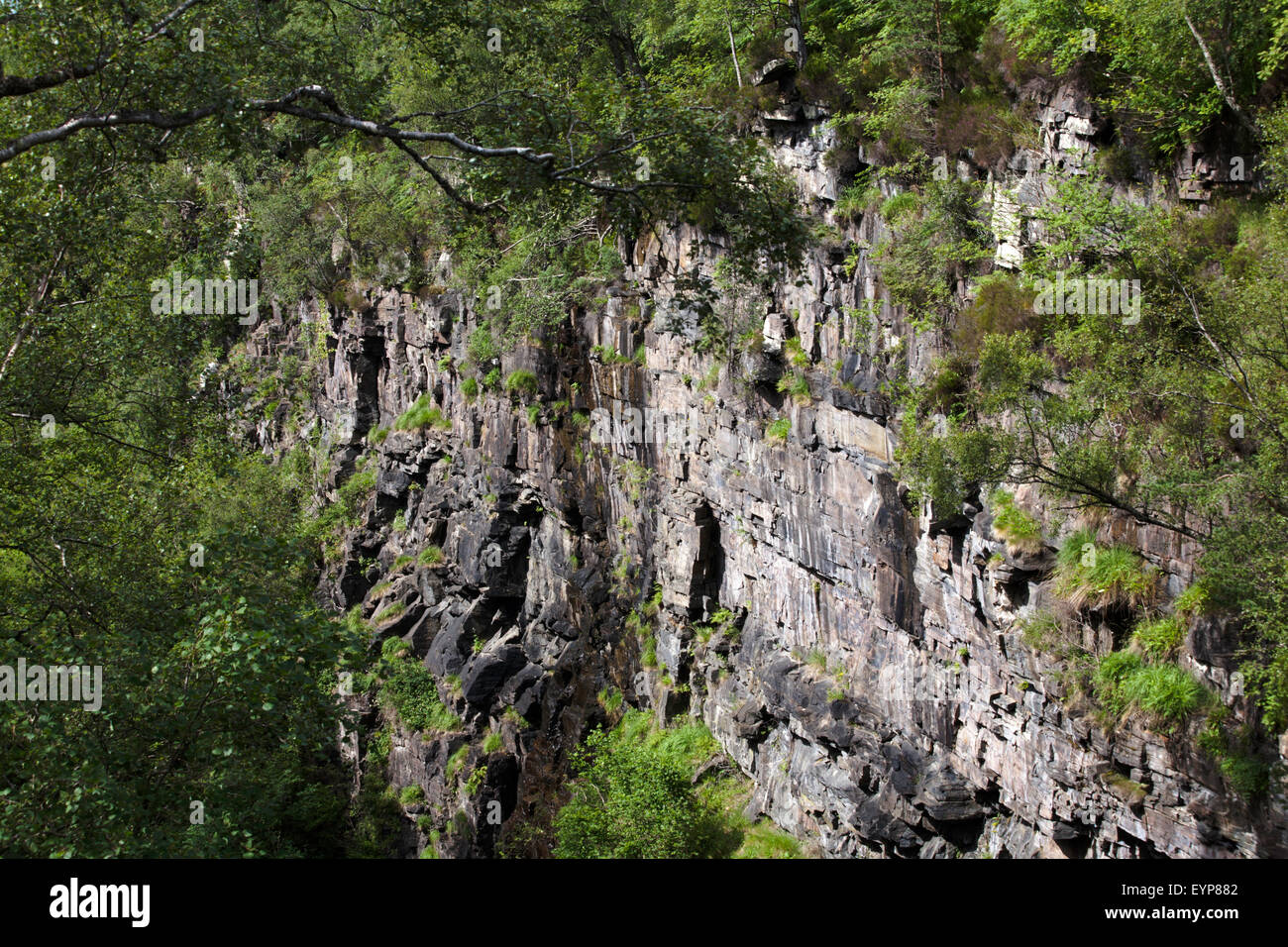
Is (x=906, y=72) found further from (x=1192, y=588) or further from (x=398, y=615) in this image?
(x=398, y=615)

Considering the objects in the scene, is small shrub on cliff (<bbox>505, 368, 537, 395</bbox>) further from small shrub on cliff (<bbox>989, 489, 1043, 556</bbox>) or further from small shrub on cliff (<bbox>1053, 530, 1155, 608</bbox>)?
small shrub on cliff (<bbox>1053, 530, 1155, 608</bbox>)

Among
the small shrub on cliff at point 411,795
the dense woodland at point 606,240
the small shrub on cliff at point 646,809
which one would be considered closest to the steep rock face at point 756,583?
the small shrub on cliff at point 411,795

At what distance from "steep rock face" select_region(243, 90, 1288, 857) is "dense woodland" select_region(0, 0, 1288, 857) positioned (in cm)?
81

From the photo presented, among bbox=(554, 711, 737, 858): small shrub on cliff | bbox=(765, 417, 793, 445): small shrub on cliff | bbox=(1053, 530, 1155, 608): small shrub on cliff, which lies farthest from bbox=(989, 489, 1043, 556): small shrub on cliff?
bbox=(554, 711, 737, 858): small shrub on cliff

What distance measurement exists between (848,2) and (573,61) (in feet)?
26.6

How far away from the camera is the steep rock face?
12945 millimetres

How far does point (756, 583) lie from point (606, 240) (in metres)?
10.5

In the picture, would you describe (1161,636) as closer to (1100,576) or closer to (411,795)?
(1100,576)

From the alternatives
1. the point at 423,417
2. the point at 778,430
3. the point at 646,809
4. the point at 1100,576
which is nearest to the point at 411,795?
the point at 646,809

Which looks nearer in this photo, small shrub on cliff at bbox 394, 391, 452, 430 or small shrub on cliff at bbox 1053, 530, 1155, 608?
small shrub on cliff at bbox 1053, 530, 1155, 608

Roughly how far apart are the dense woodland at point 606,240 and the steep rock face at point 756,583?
2.66ft

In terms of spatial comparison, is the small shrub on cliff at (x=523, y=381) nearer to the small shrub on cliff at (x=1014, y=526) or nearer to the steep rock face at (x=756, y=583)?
the steep rock face at (x=756, y=583)

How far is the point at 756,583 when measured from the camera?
70.2 ft
